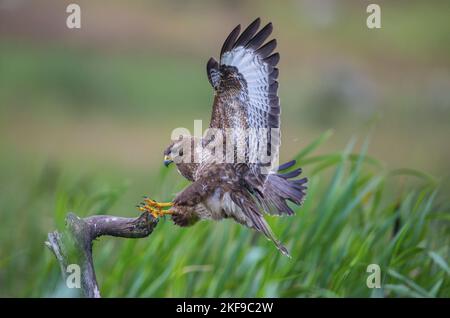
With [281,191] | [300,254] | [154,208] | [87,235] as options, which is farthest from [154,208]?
[300,254]

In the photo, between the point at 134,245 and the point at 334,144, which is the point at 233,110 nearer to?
the point at 134,245

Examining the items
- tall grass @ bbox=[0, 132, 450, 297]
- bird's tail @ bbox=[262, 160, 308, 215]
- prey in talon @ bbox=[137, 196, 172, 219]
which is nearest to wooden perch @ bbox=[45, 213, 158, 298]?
prey in talon @ bbox=[137, 196, 172, 219]

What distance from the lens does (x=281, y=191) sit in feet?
7.00

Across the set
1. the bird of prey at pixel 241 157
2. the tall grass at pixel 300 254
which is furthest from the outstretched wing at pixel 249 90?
the tall grass at pixel 300 254

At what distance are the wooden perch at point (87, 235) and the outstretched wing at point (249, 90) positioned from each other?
363mm

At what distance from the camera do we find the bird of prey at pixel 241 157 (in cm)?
207

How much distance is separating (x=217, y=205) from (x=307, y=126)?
5.80 meters

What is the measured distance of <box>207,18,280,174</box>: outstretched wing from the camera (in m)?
2.08

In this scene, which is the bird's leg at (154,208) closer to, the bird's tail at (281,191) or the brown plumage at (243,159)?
the brown plumage at (243,159)

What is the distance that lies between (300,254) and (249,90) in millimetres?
1847

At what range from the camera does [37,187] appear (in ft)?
15.7

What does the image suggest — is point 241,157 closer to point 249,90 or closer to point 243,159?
point 243,159

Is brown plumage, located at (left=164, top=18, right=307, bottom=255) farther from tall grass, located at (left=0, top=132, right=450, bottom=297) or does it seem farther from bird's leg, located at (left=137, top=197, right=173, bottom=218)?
tall grass, located at (left=0, top=132, right=450, bottom=297)
